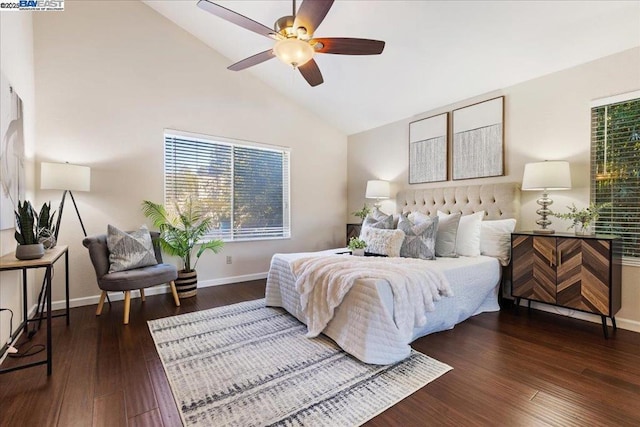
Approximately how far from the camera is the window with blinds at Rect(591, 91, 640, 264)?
8.63ft

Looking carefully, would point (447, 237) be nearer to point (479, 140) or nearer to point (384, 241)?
point (384, 241)

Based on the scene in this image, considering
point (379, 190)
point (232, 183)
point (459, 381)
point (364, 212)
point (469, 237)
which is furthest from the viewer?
point (364, 212)

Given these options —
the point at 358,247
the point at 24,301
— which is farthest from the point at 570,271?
the point at 24,301

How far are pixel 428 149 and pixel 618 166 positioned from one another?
2017mm

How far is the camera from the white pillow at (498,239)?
3.18m

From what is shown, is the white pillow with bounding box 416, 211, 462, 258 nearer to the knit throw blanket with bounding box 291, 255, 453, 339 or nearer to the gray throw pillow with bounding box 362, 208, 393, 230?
the gray throw pillow with bounding box 362, 208, 393, 230

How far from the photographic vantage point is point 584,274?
2.57 meters

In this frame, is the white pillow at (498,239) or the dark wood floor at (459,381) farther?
the white pillow at (498,239)

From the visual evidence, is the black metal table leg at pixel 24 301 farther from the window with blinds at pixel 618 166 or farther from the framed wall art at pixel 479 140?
the window with blinds at pixel 618 166

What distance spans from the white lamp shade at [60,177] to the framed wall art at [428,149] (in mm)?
4230

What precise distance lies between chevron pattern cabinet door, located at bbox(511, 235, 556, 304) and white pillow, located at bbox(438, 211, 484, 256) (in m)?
0.35

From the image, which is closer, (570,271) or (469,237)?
(570,271)

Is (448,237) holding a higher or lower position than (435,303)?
higher

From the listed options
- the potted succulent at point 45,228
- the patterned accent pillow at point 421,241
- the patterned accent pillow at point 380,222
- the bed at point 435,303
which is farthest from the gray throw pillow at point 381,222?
the potted succulent at point 45,228
